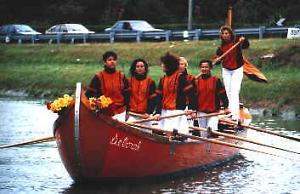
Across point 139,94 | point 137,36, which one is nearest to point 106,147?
point 139,94

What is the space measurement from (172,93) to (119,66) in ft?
80.0

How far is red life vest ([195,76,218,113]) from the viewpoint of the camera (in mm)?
18641

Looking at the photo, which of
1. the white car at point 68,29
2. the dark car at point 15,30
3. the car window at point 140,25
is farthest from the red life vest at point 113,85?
the dark car at point 15,30

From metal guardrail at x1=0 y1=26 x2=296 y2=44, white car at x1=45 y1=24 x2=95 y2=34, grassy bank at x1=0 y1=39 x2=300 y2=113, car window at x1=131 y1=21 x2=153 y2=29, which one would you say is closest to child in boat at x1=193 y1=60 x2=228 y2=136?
grassy bank at x1=0 y1=39 x2=300 y2=113

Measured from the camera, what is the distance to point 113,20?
62469 mm

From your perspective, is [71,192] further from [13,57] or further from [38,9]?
[38,9]

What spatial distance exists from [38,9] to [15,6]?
1.75 metres

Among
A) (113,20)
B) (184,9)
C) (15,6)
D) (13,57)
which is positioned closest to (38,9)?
(15,6)

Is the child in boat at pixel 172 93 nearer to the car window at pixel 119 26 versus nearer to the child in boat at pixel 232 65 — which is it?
the child in boat at pixel 232 65

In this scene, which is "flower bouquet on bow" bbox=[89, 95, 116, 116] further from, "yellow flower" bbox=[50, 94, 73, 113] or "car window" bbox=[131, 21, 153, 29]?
"car window" bbox=[131, 21, 153, 29]

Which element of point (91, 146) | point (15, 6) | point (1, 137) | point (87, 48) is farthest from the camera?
point (15, 6)

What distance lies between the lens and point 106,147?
15312mm

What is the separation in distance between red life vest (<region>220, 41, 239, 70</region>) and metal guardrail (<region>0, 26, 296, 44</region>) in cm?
2269

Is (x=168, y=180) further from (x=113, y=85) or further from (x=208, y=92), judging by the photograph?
(x=208, y=92)
